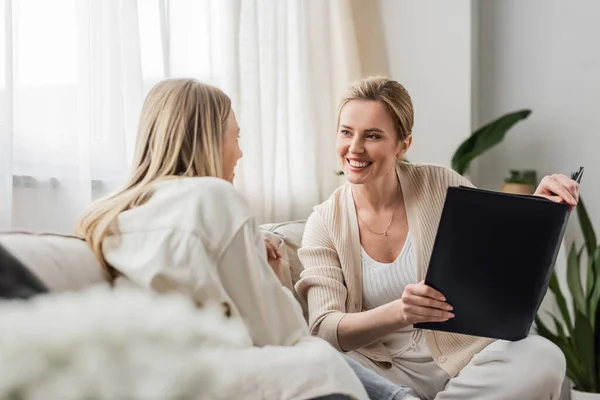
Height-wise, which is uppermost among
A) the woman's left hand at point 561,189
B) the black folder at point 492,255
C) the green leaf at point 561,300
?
the woman's left hand at point 561,189

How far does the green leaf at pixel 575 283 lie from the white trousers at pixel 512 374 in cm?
110

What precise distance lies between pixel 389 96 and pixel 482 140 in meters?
1.36

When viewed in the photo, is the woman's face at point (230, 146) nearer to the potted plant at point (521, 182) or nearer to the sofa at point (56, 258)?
the sofa at point (56, 258)

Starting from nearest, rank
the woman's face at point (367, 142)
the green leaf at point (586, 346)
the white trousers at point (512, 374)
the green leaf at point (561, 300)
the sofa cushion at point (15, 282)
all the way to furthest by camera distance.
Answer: the sofa cushion at point (15, 282)
the white trousers at point (512, 374)
the woman's face at point (367, 142)
the green leaf at point (586, 346)
the green leaf at point (561, 300)

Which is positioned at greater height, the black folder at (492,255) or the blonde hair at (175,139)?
the blonde hair at (175,139)

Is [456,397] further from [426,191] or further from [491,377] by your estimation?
[426,191]

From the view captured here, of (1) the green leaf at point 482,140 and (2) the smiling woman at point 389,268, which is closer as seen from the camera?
(2) the smiling woman at point 389,268

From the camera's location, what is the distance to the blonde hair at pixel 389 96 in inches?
84.5

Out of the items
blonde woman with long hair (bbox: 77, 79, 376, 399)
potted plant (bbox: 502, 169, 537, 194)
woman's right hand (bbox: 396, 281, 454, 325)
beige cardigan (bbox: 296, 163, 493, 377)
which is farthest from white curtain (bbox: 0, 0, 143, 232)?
potted plant (bbox: 502, 169, 537, 194)

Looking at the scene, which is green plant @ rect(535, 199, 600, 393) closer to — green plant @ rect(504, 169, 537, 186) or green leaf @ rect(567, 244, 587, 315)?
green leaf @ rect(567, 244, 587, 315)

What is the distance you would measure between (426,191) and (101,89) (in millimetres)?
958

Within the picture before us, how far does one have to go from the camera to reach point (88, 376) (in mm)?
436

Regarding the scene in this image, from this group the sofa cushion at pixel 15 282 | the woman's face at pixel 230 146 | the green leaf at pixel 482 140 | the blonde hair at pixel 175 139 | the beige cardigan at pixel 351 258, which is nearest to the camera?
the sofa cushion at pixel 15 282

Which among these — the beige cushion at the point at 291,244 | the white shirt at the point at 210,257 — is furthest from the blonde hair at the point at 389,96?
the white shirt at the point at 210,257
